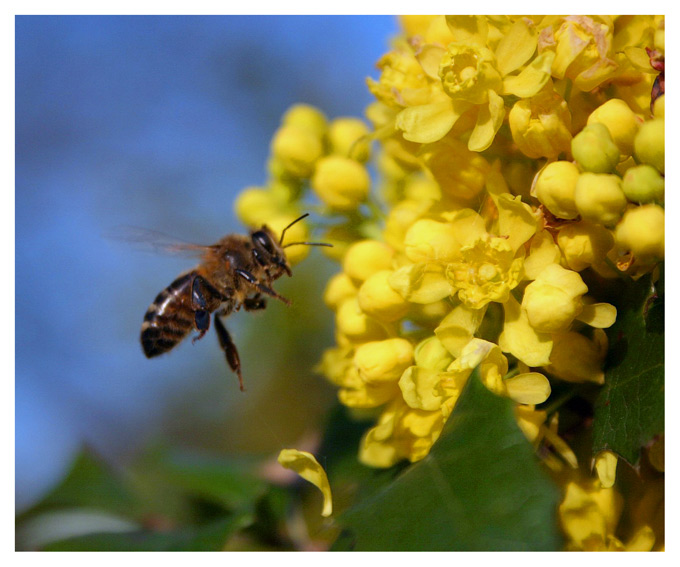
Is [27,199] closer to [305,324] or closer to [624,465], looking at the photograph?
[305,324]

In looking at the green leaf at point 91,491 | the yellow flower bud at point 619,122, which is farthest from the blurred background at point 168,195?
the yellow flower bud at point 619,122

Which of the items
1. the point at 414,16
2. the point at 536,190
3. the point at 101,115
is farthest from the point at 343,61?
the point at 536,190

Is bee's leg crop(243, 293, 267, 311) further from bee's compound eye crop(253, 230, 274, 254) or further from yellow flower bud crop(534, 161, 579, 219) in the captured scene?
yellow flower bud crop(534, 161, 579, 219)

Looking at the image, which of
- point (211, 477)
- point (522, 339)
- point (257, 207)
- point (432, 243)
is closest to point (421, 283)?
point (432, 243)

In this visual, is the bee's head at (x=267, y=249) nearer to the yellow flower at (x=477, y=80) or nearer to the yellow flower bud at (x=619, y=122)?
the yellow flower at (x=477, y=80)

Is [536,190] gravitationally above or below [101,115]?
above

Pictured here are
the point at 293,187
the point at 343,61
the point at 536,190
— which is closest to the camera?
the point at 536,190

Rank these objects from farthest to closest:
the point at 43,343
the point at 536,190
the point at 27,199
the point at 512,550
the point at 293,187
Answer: the point at 43,343, the point at 27,199, the point at 293,187, the point at 536,190, the point at 512,550

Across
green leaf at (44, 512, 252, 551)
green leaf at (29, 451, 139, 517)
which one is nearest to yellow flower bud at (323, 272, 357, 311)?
green leaf at (44, 512, 252, 551)
